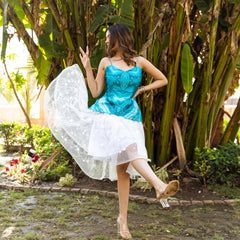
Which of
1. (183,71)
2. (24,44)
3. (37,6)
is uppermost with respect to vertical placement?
(37,6)

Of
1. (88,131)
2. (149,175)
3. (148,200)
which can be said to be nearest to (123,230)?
(149,175)

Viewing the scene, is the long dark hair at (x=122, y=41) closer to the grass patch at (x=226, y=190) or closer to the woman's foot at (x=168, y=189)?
the woman's foot at (x=168, y=189)

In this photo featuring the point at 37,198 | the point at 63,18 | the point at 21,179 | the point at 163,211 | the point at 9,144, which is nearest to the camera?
the point at 163,211

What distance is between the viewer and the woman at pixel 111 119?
260cm

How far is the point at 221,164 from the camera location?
415 centimetres

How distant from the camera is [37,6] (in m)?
4.26

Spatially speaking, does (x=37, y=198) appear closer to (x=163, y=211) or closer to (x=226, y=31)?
(x=163, y=211)

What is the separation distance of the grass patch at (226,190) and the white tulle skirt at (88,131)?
65.2 inches

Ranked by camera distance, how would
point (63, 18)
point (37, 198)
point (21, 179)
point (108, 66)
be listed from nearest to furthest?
point (108, 66), point (37, 198), point (63, 18), point (21, 179)

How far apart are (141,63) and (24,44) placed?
2561 mm

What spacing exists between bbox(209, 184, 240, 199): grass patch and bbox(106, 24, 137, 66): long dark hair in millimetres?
2182

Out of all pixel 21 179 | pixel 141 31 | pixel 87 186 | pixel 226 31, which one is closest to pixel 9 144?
pixel 21 179

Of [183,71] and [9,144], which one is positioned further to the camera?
[9,144]

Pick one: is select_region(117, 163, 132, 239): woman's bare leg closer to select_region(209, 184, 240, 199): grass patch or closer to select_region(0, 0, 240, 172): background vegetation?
select_region(0, 0, 240, 172): background vegetation
